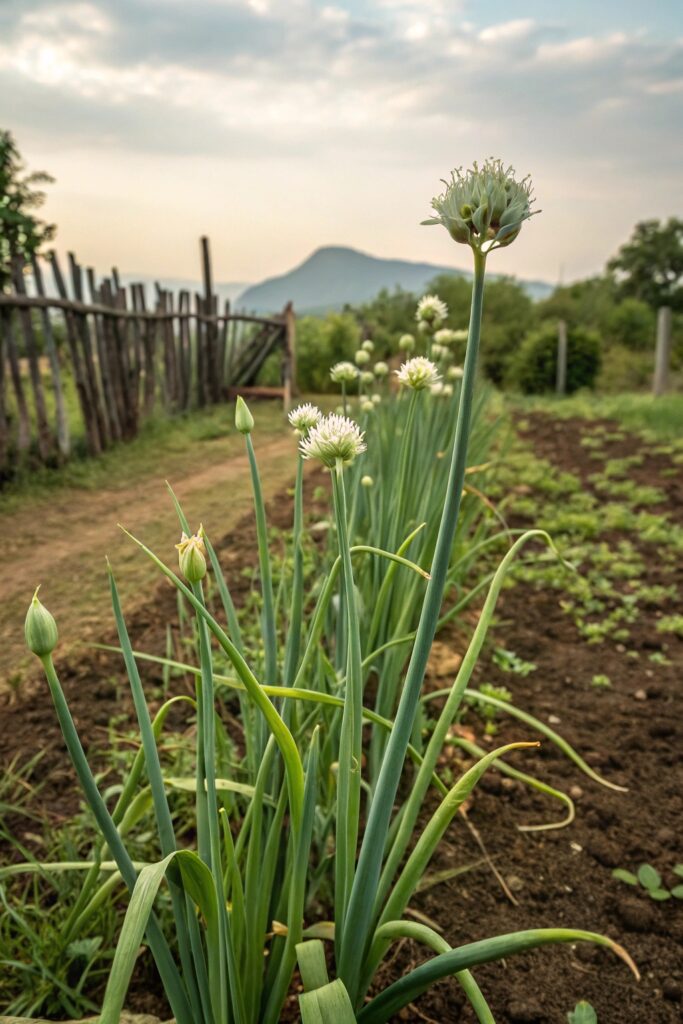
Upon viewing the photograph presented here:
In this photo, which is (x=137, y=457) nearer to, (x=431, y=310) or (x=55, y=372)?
(x=55, y=372)

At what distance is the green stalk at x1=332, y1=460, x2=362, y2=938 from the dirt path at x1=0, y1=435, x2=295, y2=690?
168 centimetres

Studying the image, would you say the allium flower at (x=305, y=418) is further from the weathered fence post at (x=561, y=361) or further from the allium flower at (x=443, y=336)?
the weathered fence post at (x=561, y=361)

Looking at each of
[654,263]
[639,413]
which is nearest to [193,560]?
[639,413]

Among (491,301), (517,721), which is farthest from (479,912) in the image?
(491,301)

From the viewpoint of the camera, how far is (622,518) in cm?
419

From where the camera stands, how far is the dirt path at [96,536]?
2.95 metres

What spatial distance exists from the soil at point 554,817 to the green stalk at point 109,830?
35 cm

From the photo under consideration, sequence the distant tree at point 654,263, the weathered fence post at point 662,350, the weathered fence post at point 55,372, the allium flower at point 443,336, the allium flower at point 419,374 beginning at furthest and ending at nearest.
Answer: the distant tree at point 654,263 → the weathered fence post at point 662,350 → the weathered fence post at point 55,372 → the allium flower at point 443,336 → the allium flower at point 419,374

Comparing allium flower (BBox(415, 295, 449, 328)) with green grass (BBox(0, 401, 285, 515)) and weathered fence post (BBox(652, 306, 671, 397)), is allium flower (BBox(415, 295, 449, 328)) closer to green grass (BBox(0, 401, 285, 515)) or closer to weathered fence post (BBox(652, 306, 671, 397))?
green grass (BBox(0, 401, 285, 515))

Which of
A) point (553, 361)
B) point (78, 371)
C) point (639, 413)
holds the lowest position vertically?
point (639, 413)

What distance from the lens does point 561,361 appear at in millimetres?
14195

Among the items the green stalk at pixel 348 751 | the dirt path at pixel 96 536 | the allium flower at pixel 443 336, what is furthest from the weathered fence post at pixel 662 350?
the green stalk at pixel 348 751

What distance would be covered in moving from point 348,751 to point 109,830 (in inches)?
12.6

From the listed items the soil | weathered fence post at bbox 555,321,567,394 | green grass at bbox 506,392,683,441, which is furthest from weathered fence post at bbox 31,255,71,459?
weathered fence post at bbox 555,321,567,394
